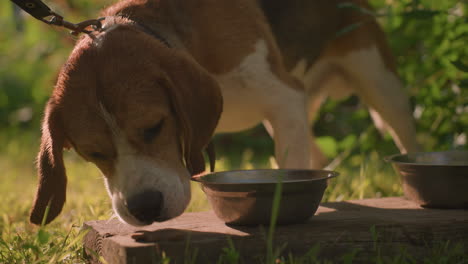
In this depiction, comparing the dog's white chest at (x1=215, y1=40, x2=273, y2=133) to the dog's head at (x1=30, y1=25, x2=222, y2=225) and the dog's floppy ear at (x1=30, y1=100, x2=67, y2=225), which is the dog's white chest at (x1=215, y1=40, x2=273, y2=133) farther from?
the dog's floppy ear at (x1=30, y1=100, x2=67, y2=225)

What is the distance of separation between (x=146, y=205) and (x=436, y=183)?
1.29 meters

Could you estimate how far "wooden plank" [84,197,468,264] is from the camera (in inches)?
80.7

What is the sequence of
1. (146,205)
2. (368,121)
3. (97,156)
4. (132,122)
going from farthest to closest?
(368,121) → (97,156) → (132,122) → (146,205)

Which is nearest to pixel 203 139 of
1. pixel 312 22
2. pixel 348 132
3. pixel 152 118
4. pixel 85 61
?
pixel 152 118

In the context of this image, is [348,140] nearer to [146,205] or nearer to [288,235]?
[288,235]

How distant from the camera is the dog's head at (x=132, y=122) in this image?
2256mm

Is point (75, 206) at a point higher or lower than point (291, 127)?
lower

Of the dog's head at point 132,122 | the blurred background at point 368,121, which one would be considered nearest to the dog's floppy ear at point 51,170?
the dog's head at point 132,122

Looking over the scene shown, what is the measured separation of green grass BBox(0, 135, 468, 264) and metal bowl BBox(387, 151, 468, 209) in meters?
0.33

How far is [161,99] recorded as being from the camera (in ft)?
7.77

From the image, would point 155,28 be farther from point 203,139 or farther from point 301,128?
point 301,128

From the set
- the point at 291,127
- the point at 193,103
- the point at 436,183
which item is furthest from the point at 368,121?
the point at 193,103

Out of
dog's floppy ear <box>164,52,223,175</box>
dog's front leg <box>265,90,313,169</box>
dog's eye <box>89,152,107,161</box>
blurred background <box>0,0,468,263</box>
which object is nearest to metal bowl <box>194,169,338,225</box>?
dog's floppy ear <box>164,52,223,175</box>

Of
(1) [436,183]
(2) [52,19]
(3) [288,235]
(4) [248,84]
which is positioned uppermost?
(2) [52,19]
